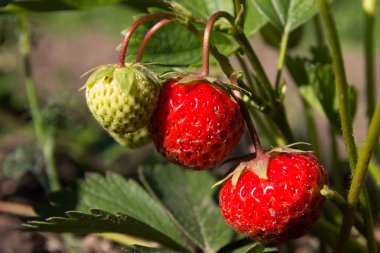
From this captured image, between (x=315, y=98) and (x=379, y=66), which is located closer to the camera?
(x=315, y=98)

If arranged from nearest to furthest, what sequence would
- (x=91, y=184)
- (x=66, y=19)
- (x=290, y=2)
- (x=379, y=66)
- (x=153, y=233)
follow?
(x=153, y=233) → (x=290, y=2) → (x=91, y=184) → (x=379, y=66) → (x=66, y=19)

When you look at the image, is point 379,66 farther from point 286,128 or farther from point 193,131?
point 193,131

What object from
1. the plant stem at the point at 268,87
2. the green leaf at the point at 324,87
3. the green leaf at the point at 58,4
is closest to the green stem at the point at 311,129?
the green leaf at the point at 324,87

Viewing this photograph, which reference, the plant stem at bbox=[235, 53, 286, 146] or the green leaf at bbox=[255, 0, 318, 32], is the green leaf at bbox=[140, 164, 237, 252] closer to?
the plant stem at bbox=[235, 53, 286, 146]

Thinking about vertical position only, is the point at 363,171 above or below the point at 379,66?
above

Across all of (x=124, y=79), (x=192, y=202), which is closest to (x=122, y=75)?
(x=124, y=79)

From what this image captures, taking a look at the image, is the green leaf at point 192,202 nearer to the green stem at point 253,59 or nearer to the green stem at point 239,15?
the green stem at point 253,59

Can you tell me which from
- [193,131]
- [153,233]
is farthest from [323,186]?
[153,233]
